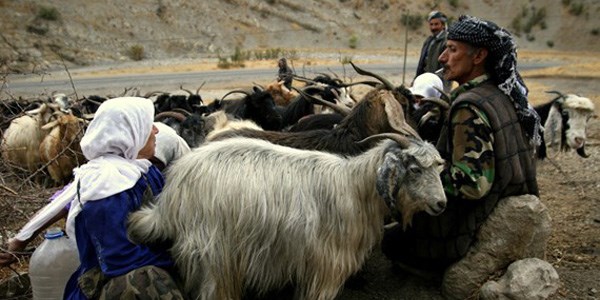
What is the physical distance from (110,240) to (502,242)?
7.52ft

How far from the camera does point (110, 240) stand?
2.57 m

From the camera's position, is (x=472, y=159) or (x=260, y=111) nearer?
(x=472, y=159)

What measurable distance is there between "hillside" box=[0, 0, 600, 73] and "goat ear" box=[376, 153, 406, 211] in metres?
22.3

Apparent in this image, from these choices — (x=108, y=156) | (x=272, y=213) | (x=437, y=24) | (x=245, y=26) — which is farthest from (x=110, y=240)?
(x=245, y=26)

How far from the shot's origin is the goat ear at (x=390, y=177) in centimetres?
278

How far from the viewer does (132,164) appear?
2.76 m

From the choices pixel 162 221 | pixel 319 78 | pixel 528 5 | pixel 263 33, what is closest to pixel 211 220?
pixel 162 221

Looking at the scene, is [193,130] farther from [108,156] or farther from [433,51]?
[433,51]

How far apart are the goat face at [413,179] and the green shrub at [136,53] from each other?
27989 mm

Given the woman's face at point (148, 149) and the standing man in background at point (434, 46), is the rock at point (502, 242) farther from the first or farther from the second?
the standing man in background at point (434, 46)

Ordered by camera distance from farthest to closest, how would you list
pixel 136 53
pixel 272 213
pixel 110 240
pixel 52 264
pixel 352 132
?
pixel 136 53
pixel 352 132
pixel 52 264
pixel 272 213
pixel 110 240

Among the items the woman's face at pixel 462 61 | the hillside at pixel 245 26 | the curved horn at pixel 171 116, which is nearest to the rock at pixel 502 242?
the woman's face at pixel 462 61

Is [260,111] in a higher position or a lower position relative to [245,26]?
higher

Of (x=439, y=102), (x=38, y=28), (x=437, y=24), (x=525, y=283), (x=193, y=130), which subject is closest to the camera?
(x=525, y=283)
